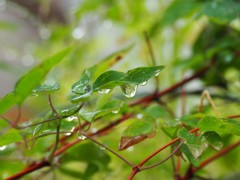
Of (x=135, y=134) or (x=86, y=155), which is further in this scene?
(x=86, y=155)

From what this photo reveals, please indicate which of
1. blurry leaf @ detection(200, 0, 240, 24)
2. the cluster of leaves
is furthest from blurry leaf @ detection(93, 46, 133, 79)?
blurry leaf @ detection(200, 0, 240, 24)

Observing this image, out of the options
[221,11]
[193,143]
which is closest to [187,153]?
[193,143]

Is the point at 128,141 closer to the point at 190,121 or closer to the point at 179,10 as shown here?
the point at 190,121

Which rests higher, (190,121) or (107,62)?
(107,62)

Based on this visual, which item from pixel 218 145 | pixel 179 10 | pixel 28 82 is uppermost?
pixel 179 10

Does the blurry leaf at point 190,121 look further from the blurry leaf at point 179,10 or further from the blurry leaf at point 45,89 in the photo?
the blurry leaf at point 179,10

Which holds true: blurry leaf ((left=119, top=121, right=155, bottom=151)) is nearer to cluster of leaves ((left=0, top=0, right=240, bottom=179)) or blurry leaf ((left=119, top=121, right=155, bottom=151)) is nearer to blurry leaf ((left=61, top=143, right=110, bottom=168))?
cluster of leaves ((left=0, top=0, right=240, bottom=179))

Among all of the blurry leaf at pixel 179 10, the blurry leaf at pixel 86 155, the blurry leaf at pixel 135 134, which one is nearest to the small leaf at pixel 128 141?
the blurry leaf at pixel 135 134
